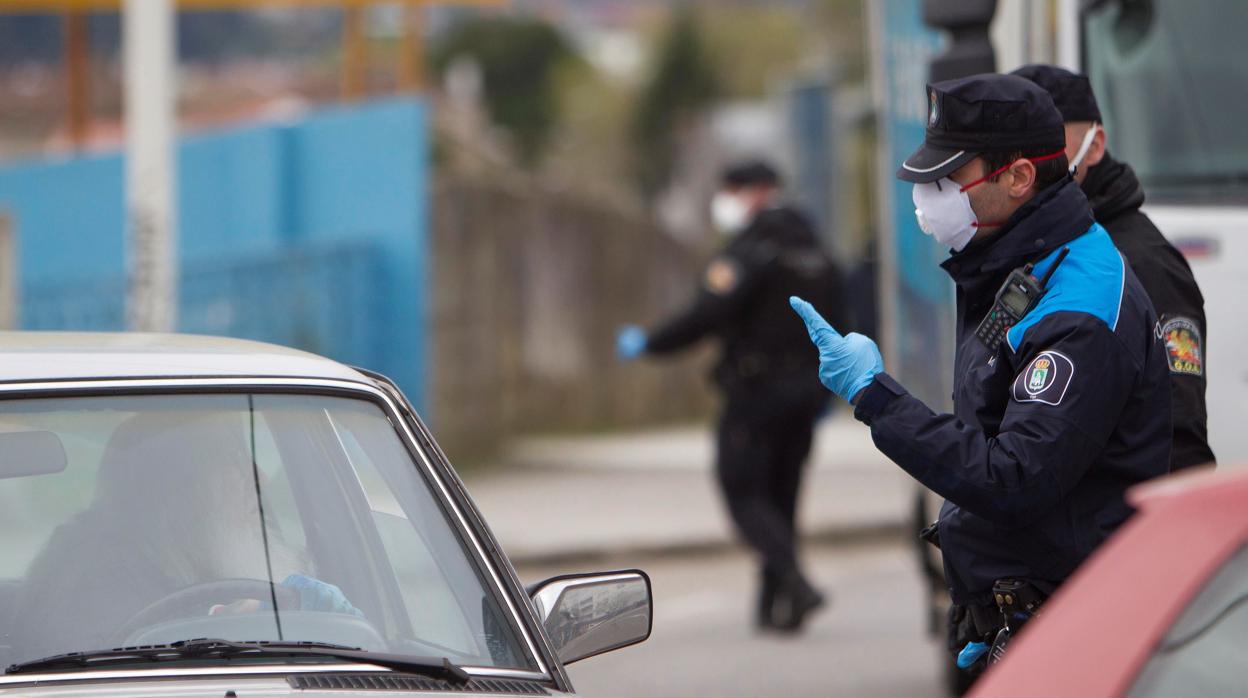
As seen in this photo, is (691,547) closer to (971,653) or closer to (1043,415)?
(971,653)

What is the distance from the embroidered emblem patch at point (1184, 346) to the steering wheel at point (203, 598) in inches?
66.9

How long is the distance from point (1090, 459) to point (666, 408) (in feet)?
46.1

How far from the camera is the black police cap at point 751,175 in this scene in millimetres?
8781

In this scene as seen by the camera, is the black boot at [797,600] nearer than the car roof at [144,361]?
No

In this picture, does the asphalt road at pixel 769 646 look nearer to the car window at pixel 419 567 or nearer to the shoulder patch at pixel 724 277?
the shoulder patch at pixel 724 277

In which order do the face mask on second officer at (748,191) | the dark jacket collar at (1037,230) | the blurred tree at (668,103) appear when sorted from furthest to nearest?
1. the blurred tree at (668,103)
2. the face mask on second officer at (748,191)
3. the dark jacket collar at (1037,230)

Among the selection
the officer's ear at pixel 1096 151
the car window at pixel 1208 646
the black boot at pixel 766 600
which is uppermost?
the officer's ear at pixel 1096 151

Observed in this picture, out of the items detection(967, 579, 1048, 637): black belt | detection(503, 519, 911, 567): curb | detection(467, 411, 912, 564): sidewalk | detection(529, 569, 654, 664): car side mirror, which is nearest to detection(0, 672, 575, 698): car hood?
detection(529, 569, 654, 664): car side mirror

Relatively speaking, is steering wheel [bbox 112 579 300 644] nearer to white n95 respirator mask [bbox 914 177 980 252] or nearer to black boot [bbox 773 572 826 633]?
white n95 respirator mask [bbox 914 177 980 252]

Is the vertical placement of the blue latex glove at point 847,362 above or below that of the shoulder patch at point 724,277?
below

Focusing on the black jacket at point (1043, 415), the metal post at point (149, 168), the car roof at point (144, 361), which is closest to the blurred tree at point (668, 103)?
the metal post at point (149, 168)

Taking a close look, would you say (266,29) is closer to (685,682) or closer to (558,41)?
(558,41)

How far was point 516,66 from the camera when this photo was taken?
3312 inches

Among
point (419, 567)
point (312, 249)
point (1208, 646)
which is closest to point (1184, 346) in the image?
point (419, 567)
